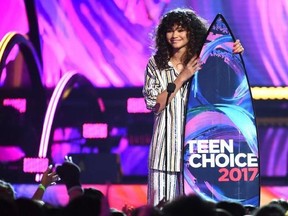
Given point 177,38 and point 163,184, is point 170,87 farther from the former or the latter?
point 163,184

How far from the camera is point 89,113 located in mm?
7637

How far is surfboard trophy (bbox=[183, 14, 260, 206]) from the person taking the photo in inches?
198

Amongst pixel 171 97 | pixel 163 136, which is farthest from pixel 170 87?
pixel 163 136

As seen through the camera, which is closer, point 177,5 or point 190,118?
point 190,118

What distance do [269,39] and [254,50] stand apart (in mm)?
166

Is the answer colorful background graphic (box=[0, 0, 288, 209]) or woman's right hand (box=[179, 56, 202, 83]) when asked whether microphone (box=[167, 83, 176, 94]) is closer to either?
woman's right hand (box=[179, 56, 202, 83])

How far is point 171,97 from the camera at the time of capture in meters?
4.83

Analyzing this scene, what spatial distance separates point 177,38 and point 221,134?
0.64 metres

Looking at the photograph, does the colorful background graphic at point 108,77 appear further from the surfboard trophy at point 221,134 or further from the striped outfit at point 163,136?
the striped outfit at point 163,136

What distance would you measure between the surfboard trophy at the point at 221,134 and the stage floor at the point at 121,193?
2.25m

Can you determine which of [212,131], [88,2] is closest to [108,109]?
[88,2]

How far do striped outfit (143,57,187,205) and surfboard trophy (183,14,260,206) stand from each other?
97 mm

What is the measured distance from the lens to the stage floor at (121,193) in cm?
732

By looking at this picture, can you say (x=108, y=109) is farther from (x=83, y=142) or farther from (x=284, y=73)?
(x=284, y=73)
